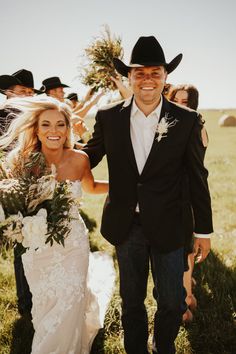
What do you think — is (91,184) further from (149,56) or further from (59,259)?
(149,56)

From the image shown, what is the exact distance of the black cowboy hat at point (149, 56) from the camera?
10.5 feet

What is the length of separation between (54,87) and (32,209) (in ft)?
16.2

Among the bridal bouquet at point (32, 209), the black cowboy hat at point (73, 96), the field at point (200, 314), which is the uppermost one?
the black cowboy hat at point (73, 96)

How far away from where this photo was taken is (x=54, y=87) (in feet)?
23.9

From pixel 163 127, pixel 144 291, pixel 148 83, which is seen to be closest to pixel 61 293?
pixel 144 291

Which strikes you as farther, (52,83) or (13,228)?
(52,83)

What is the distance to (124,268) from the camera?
347 cm

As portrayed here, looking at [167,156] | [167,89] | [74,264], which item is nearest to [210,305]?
[74,264]

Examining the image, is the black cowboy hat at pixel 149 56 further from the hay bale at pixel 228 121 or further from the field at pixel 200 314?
the hay bale at pixel 228 121

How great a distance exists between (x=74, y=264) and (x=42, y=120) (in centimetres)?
166

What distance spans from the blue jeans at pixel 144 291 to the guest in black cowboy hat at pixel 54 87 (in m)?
4.77

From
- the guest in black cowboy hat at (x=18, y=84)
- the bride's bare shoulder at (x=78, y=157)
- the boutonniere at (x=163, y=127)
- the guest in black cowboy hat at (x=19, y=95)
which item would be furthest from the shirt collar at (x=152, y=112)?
the guest in black cowboy hat at (x=18, y=84)

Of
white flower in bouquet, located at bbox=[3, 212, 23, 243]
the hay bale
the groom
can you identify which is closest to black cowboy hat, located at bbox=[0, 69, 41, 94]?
the groom

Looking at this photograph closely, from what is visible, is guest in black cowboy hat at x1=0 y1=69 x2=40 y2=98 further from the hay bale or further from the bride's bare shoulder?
the hay bale
